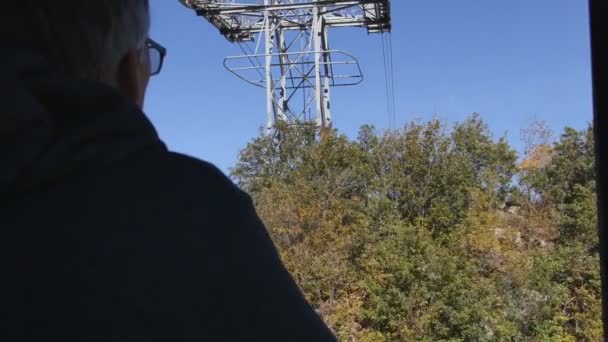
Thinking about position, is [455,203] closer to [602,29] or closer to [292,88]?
[292,88]

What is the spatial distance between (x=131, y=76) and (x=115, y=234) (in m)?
0.16

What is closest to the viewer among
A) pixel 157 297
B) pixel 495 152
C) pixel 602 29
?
pixel 157 297

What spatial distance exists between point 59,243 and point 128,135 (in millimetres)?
65

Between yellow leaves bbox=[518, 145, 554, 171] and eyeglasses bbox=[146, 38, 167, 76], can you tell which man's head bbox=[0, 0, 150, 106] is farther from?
yellow leaves bbox=[518, 145, 554, 171]

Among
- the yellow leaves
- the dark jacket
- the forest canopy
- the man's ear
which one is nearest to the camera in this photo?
the dark jacket

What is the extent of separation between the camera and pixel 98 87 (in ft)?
1.24

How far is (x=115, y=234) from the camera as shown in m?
0.35

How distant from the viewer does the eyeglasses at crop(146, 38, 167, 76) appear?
0.53 metres

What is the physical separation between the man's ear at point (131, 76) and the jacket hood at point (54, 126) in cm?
9

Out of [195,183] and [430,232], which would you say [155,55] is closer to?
[195,183]

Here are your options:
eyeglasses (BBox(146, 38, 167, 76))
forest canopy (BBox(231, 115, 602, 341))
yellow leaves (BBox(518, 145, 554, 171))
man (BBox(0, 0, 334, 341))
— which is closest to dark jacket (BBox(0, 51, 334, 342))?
man (BBox(0, 0, 334, 341))

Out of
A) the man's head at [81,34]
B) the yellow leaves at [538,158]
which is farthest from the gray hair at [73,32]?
the yellow leaves at [538,158]

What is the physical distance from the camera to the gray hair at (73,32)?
0.41 m

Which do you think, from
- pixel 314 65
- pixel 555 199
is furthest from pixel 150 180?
pixel 555 199
